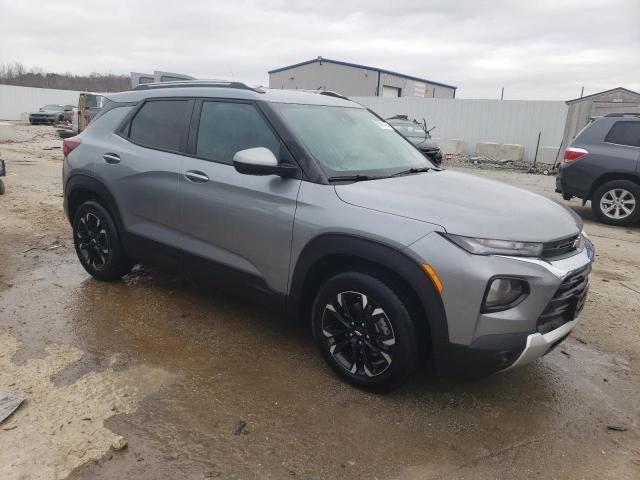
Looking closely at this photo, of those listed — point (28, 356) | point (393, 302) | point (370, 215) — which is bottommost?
point (28, 356)

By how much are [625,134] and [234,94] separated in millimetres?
7087

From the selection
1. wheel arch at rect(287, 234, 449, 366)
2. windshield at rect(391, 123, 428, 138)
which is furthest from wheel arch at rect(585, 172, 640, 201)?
windshield at rect(391, 123, 428, 138)

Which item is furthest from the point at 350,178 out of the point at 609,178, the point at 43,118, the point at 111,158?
the point at 43,118

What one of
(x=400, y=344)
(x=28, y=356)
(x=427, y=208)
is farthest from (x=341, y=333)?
(x=28, y=356)

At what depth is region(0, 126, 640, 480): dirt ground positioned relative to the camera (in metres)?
2.48

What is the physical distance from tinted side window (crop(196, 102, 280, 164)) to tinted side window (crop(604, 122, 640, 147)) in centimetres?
700

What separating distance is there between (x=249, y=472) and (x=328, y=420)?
58 centimetres

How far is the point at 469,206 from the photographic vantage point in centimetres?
284

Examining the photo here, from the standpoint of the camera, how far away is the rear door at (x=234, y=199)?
127 inches

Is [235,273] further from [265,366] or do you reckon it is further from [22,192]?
[22,192]

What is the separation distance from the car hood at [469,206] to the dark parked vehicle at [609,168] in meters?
5.73

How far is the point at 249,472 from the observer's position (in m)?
2.40

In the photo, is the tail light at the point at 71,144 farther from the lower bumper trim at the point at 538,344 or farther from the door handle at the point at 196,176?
the lower bumper trim at the point at 538,344

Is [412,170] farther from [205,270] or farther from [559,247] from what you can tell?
[205,270]
